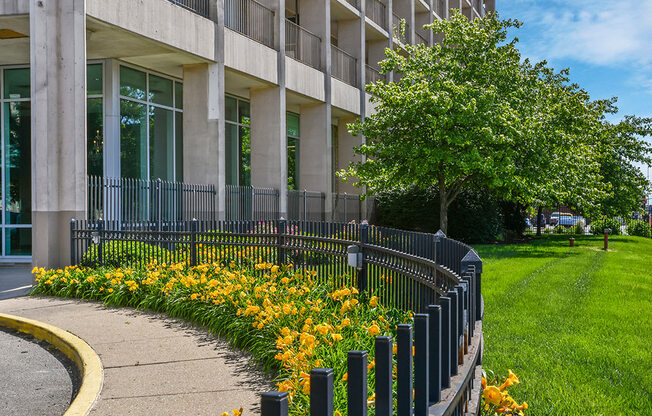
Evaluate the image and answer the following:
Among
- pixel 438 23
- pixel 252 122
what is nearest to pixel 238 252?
pixel 252 122

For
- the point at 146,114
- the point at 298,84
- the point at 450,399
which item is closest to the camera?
the point at 450,399

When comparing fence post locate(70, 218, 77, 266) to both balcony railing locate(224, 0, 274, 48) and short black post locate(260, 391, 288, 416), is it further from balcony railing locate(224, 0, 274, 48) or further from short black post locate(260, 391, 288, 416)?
short black post locate(260, 391, 288, 416)

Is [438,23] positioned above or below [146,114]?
above

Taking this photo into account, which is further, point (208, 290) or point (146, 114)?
point (146, 114)

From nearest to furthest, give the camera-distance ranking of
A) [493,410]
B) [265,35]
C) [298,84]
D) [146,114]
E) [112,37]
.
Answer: [493,410] → [112,37] → [146,114] → [265,35] → [298,84]

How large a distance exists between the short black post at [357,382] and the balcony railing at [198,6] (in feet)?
50.4

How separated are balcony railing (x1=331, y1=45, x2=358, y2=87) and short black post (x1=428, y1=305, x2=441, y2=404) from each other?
22215mm

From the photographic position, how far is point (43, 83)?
11750 millimetres

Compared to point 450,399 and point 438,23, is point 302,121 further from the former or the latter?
point 450,399

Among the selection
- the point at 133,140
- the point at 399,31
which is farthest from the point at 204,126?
the point at 399,31

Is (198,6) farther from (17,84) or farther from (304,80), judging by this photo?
(304,80)

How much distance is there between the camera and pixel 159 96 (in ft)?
57.3

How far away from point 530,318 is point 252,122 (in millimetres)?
13821

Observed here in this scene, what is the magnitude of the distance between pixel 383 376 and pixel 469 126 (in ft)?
61.7
